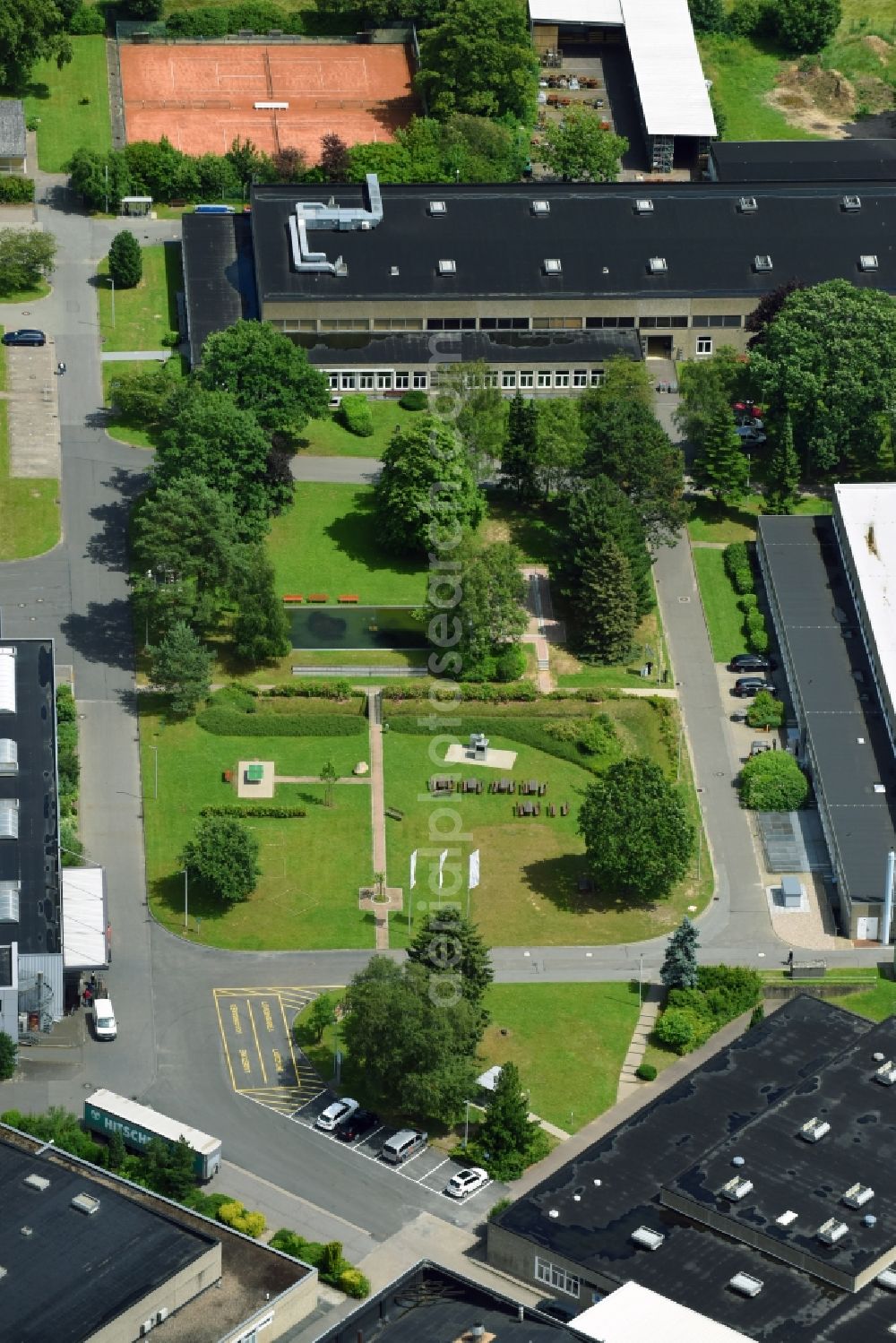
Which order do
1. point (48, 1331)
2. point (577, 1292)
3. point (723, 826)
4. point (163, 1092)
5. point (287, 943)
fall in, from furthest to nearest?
1. point (723, 826)
2. point (287, 943)
3. point (163, 1092)
4. point (577, 1292)
5. point (48, 1331)

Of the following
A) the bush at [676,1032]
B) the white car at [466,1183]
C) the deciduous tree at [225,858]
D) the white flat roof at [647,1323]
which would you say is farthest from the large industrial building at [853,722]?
the white flat roof at [647,1323]

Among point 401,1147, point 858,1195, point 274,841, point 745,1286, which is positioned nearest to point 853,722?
point 274,841

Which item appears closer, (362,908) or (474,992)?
(474,992)

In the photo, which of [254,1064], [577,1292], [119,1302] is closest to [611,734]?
[254,1064]

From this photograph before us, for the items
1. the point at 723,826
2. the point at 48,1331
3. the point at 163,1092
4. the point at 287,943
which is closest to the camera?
the point at 48,1331

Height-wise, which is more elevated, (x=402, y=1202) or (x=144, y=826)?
(x=144, y=826)

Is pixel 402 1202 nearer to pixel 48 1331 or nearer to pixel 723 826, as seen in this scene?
pixel 48 1331

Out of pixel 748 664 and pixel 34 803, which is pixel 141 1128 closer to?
pixel 34 803
